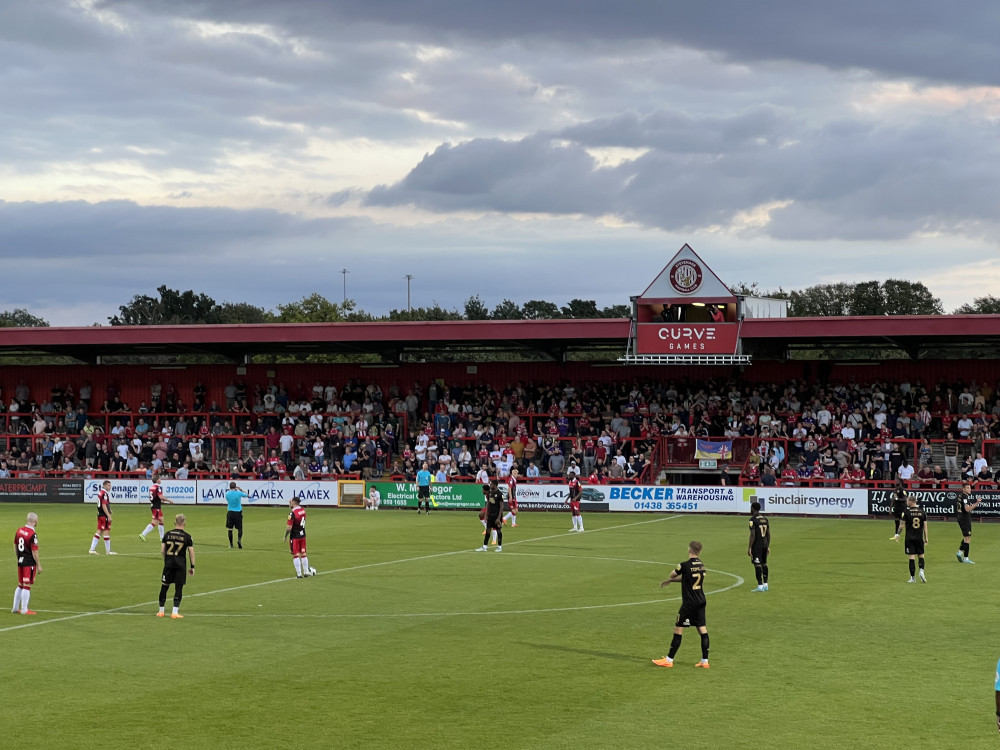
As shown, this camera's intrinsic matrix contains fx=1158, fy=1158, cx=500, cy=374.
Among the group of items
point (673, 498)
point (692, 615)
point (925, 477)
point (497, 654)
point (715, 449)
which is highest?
point (715, 449)

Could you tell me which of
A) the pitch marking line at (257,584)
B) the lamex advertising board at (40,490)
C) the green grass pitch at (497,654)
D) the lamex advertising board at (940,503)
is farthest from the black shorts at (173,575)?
the lamex advertising board at (40,490)

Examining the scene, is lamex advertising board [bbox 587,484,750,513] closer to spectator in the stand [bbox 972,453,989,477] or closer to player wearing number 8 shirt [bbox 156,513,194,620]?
spectator in the stand [bbox 972,453,989,477]

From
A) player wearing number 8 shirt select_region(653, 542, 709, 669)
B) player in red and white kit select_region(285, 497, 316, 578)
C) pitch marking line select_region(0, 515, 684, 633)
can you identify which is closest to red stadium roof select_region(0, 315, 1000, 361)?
pitch marking line select_region(0, 515, 684, 633)

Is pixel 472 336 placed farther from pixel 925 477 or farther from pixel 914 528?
pixel 914 528

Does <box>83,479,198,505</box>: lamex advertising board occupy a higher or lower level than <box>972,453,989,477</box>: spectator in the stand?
lower

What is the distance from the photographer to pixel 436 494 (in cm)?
4919

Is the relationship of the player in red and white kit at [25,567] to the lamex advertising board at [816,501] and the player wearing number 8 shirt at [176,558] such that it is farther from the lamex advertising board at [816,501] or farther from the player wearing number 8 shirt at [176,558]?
the lamex advertising board at [816,501]

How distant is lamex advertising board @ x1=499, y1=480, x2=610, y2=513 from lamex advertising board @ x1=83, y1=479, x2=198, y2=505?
49.0 feet

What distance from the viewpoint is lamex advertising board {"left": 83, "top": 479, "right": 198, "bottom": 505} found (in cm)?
5234

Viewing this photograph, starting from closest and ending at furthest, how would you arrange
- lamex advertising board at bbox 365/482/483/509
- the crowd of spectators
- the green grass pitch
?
1. the green grass pitch
2. lamex advertising board at bbox 365/482/483/509
3. the crowd of spectators

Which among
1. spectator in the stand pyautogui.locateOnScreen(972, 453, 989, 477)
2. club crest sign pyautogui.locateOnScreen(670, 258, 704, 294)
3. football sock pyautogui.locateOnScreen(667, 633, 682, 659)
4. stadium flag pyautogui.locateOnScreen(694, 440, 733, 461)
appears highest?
club crest sign pyautogui.locateOnScreen(670, 258, 704, 294)

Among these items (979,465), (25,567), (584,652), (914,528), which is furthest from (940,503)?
(25,567)

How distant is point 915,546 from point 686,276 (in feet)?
81.6

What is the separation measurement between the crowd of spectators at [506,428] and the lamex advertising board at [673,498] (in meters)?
1.44
